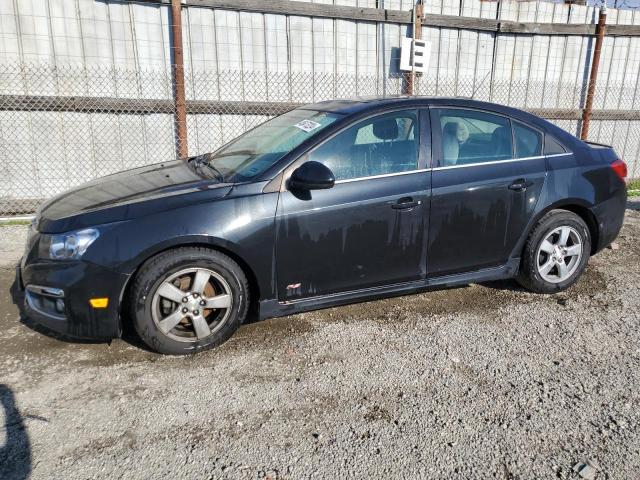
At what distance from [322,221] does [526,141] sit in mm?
1908

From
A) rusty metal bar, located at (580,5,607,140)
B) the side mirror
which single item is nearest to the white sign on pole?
rusty metal bar, located at (580,5,607,140)

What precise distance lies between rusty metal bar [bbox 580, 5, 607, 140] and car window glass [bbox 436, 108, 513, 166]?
18.7 ft

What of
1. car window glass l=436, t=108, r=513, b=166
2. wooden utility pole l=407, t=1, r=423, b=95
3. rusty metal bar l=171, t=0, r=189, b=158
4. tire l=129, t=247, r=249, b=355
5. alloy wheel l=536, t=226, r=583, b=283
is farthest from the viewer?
wooden utility pole l=407, t=1, r=423, b=95

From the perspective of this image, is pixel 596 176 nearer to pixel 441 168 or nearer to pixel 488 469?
pixel 441 168

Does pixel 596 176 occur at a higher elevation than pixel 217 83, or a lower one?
lower

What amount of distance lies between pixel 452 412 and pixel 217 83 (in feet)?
18.3

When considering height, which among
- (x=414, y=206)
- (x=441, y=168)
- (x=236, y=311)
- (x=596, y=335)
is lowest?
(x=596, y=335)

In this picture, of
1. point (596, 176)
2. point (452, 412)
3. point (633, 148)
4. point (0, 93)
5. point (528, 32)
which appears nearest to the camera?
A: point (452, 412)

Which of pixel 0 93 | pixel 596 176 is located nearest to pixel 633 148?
pixel 596 176

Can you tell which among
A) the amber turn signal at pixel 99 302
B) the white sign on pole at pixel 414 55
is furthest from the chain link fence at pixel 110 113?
Result: the amber turn signal at pixel 99 302

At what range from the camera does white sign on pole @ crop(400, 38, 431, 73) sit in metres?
7.66

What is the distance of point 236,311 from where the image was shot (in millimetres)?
3416

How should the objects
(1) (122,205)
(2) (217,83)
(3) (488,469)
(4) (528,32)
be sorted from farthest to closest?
(4) (528,32) < (2) (217,83) < (1) (122,205) < (3) (488,469)

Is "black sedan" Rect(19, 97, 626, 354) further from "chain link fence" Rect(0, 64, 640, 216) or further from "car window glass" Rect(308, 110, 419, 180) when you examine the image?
"chain link fence" Rect(0, 64, 640, 216)
